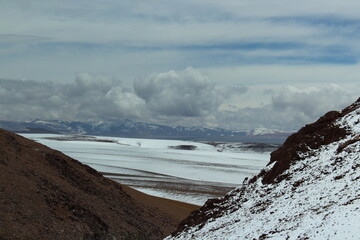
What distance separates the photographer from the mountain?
1315 cm

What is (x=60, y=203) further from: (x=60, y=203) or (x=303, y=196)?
(x=303, y=196)

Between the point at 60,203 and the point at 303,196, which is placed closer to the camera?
the point at 303,196

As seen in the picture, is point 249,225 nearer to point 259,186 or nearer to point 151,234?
point 259,186

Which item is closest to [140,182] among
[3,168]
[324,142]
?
[3,168]

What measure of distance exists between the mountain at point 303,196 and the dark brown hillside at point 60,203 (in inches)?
222

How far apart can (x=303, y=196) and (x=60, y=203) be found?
49.1ft

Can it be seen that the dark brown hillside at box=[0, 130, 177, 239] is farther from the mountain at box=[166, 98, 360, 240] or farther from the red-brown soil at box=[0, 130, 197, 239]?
the mountain at box=[166, 98, 360, 240]

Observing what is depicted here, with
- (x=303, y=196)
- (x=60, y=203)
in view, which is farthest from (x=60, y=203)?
(x=303, y=196)

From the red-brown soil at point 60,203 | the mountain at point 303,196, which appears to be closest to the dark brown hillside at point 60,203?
the red-brown soil at point 60,203

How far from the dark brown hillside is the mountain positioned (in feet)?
18.5

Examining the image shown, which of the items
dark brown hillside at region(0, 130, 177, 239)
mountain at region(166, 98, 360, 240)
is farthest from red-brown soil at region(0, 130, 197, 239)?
mountain at region(166, 98, 360, 240)

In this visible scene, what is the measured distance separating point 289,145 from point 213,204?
6991mm

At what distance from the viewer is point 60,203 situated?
24.0 metres

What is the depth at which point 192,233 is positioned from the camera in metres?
20.9
